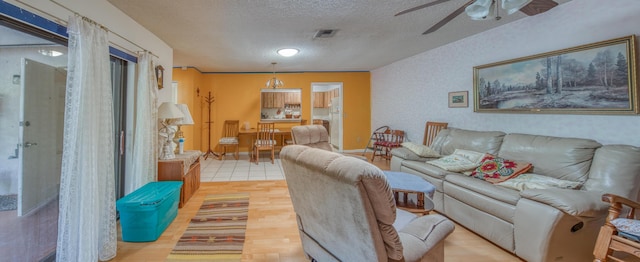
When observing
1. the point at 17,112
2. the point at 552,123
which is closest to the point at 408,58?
the point at 552,123

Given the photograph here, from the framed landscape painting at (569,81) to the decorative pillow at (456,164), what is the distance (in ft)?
3.03

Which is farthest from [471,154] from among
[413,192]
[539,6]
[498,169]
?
[539,6]

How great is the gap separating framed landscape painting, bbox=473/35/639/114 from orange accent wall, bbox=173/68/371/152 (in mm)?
3480

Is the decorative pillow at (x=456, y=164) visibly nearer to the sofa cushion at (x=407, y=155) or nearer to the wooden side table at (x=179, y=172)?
the sofa cushion at (x=407, y=155)

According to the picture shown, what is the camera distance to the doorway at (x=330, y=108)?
673 centimetres

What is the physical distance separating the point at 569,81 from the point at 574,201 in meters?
1.54

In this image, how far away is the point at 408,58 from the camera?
203 inches

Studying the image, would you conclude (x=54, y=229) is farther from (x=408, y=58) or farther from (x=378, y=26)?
(x=408, y=58)

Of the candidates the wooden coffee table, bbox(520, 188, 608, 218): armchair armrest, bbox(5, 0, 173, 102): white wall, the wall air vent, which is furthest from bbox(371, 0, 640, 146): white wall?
bbox(5, 0, 173, 102): white wall

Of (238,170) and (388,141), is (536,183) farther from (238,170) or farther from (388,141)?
(238,170)

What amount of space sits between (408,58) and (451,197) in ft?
11.0

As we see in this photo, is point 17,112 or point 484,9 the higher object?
point 484,9

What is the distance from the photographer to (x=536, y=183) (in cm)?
217

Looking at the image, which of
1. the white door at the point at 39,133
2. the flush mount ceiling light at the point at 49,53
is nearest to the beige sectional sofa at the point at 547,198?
the white door at the point at 39,133
